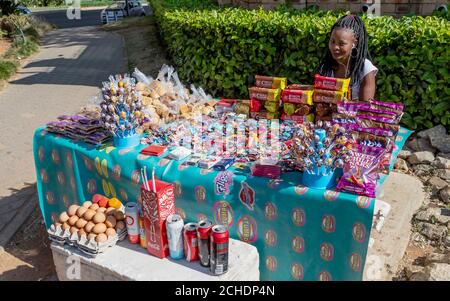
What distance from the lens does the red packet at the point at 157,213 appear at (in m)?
2.65

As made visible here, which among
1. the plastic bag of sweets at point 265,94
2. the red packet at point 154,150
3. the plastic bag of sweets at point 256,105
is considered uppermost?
the plastic bag of sweets at point 265,94

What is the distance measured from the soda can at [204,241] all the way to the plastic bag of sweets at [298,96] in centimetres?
135

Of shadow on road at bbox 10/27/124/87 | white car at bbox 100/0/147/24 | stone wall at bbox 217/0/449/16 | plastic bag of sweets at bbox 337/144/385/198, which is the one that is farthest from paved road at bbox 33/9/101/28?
plastic bag of sweets at bbox 337/144/385/198

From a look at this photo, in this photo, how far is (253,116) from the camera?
3740 mm

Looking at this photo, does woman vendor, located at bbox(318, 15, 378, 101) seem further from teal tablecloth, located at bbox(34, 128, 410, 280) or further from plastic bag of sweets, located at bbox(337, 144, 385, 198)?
plastic bag of sweets, located at bbox(337, 144, 385, 198)

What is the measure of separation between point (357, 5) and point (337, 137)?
5.01 metres

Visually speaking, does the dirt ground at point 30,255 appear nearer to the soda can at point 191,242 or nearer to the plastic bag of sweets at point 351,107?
the soda can at point 191,242

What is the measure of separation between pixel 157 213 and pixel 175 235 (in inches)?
7.1

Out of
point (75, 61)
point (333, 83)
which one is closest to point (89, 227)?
point (333, 83)

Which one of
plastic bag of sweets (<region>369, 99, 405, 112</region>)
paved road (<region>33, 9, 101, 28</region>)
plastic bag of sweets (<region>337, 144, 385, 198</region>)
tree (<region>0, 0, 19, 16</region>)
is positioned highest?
tree (<region>0, 0, 19, 16</region>)

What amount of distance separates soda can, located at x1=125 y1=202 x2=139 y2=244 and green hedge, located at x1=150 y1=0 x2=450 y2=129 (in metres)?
3.28

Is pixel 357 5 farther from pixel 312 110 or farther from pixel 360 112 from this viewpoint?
pixel 360 112

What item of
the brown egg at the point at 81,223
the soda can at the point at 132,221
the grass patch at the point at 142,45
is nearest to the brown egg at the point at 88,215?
the brown egg at the point at 81,223

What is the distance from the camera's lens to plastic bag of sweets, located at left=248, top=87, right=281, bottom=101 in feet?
11.7
